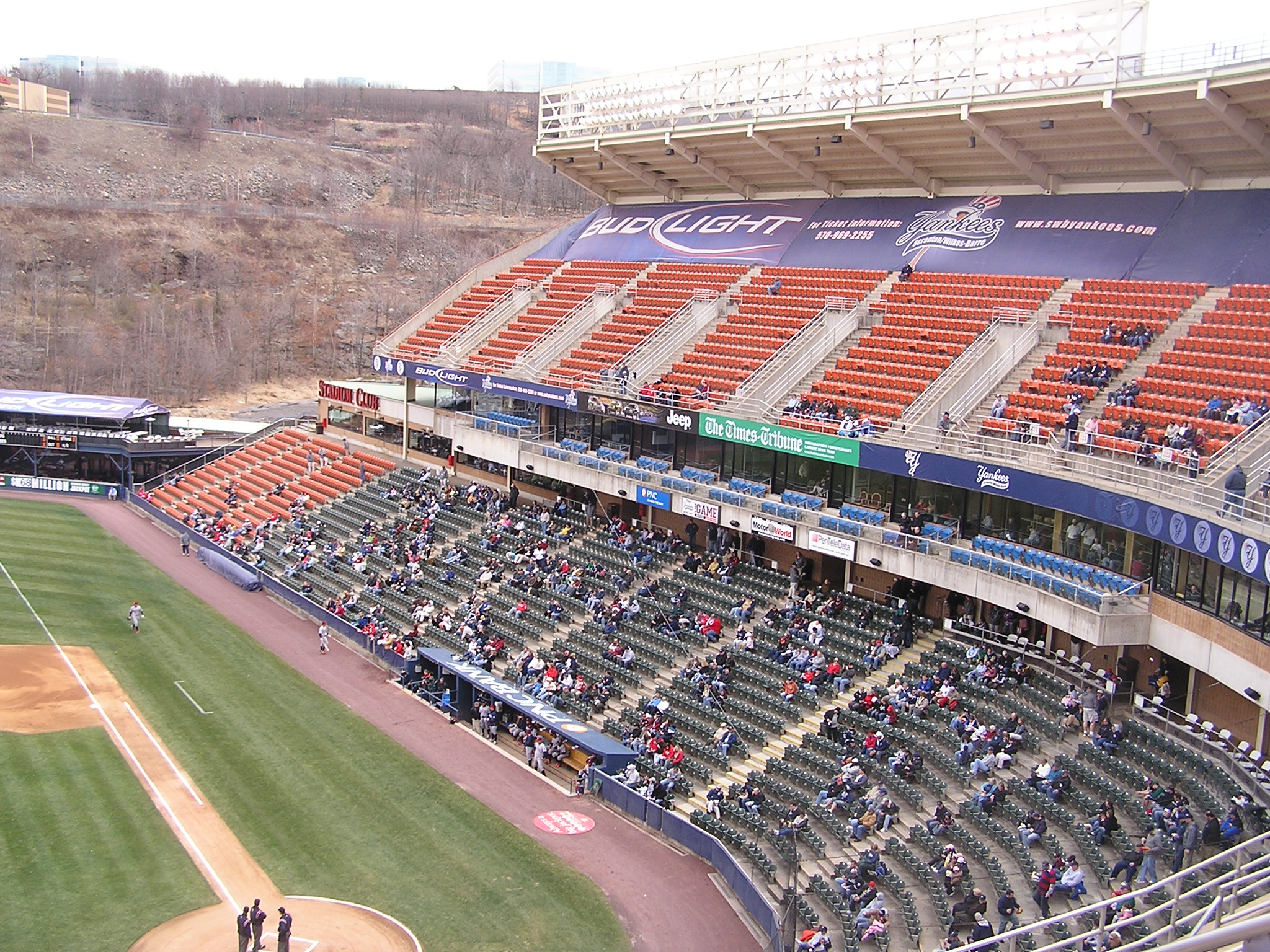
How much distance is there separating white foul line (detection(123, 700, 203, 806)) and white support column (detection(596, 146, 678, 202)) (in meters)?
28.5

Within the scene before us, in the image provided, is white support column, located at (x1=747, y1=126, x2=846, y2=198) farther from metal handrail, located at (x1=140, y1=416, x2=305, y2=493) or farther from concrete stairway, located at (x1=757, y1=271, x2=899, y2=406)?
metal handrail, located at (x1=140, y1=416, x2=305, y2=493)

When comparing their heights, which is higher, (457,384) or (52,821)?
(457,384)

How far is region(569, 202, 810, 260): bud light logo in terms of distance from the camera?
42969 millimetres

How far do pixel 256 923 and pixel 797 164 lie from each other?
3202 cm

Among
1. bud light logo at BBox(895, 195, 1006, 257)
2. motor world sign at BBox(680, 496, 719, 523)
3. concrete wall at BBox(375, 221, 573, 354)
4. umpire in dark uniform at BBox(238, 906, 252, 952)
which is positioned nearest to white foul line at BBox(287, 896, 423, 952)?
umpire in dark uniform at BBox(238, 906, 252, 952)

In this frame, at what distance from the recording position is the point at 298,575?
134 ft

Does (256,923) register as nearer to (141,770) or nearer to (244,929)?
(244,929)

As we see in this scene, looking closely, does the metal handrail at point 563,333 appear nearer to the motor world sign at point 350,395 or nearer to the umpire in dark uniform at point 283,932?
the motor world sign at point 350,395

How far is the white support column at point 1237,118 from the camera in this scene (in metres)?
27.8

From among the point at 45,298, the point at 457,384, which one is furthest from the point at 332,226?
the point at 457,384

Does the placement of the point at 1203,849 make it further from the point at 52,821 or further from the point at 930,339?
the point at 52,821

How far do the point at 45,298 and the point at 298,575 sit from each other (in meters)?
59.8

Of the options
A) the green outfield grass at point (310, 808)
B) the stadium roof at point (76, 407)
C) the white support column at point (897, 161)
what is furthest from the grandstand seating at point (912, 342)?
the stadium roof at point (76, 407)

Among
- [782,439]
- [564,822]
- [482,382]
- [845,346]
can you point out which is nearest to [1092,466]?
[782,439]
